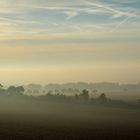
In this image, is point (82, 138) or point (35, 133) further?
point (35, 133)

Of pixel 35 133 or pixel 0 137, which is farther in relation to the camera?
pixel 35 133

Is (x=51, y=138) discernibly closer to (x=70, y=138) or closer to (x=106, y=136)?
(x=70, y=138)

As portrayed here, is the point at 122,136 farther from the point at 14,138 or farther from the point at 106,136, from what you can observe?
the point at 14,138

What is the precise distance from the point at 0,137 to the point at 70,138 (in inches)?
656

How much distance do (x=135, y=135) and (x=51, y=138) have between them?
27.6 metres

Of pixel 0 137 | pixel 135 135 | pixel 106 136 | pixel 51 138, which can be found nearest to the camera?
pixel 0 137

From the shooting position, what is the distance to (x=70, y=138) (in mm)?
104125

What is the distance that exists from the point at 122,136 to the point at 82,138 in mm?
13597

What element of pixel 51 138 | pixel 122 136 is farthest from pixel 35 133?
pixel 122 136

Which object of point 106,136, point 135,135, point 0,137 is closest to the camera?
point 0,137

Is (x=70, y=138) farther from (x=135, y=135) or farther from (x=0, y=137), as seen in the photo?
(x=135, y=135)

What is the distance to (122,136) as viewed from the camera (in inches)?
4535

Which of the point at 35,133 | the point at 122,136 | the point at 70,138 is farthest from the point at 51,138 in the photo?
the point at 122,136

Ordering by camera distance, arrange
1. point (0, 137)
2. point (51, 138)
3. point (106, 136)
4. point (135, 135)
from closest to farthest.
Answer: point (0, 137)
point (51, 138)
point (106, 136)
point (135, 135)
